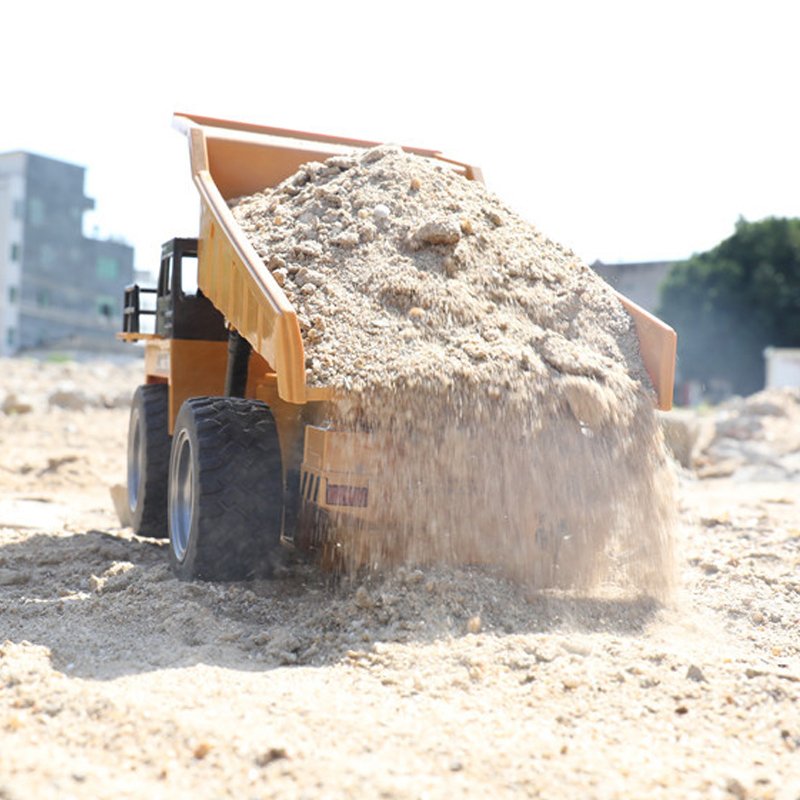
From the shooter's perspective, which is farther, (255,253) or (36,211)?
(36,211)

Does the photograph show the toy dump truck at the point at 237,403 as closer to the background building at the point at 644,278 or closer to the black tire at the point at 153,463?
the black tire at the point at 153,463

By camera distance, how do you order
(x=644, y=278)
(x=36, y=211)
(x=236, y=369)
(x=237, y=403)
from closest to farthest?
(x=237, y=403), (x=236, y=369), (x=36, y=211), (x=644, y=278)

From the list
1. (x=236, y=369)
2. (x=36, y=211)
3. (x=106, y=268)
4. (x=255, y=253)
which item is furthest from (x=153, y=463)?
(x=106, y=268)

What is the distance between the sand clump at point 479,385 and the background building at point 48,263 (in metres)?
39.0

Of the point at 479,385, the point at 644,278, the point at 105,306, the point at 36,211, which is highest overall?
the point at 36,211

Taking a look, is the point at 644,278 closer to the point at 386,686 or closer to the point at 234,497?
the point at 234,497

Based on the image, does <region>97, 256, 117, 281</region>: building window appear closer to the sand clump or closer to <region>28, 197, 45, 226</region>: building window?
<region>28, 197, 45, 226</region>: building window

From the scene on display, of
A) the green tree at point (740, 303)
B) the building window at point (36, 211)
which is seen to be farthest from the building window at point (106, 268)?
the green tree at point (740, 303)

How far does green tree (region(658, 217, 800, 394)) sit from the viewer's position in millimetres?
41656

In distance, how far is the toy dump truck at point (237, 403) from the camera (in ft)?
14.3

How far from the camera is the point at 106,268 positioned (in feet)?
153

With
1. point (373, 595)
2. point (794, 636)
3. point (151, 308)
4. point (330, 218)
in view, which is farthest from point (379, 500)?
point (151, 308)

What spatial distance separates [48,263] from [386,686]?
143 ft

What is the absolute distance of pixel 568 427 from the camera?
4.54m
